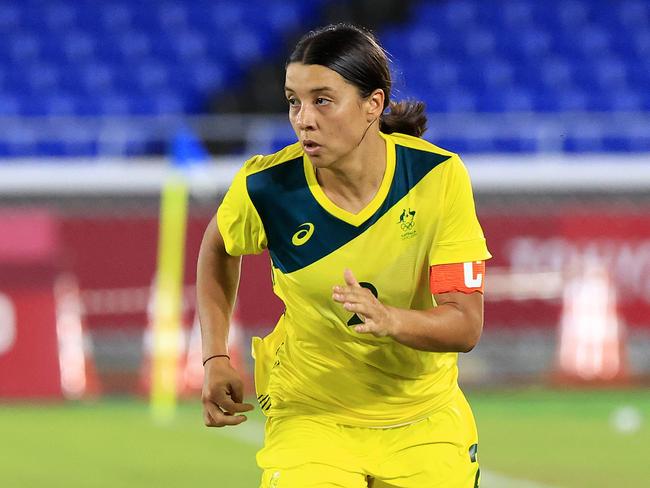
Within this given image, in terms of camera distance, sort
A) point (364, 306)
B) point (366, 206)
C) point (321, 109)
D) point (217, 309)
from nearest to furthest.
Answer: point (364, 306) < point (321, 109) < point (366, 206) < point (217, 309)

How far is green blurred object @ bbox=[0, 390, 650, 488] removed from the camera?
9.73 m

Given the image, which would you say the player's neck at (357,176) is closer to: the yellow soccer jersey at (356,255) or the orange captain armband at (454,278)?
the yellow soccer jersey at (356,255)

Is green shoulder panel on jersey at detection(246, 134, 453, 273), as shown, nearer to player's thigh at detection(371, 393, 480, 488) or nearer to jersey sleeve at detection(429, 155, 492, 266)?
jersey sleeve at detection(429, 155, 492, 266)

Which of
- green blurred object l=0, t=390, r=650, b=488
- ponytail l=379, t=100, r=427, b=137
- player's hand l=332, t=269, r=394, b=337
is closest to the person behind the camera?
player's hand l=332, t=269, r=394, b=337

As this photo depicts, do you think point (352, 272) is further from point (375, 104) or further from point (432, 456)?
point (432, 456)

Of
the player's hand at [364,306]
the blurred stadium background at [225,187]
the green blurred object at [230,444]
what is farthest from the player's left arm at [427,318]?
the green blurred object at [230,444]

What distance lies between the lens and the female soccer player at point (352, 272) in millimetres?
4508

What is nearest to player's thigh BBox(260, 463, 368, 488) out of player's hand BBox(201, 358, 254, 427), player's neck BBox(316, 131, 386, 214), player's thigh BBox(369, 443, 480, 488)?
player's thigh BBox(369, 443, 480, 488)

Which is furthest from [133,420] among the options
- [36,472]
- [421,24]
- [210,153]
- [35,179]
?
[421,24]

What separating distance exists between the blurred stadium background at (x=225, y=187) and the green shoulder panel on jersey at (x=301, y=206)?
46 cm

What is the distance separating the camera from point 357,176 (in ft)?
15.3

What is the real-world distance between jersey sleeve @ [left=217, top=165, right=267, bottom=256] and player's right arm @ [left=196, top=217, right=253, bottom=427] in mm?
71

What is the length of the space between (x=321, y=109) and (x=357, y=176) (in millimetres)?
312

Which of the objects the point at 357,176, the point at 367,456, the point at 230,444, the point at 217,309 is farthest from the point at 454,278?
the point at 230,444
